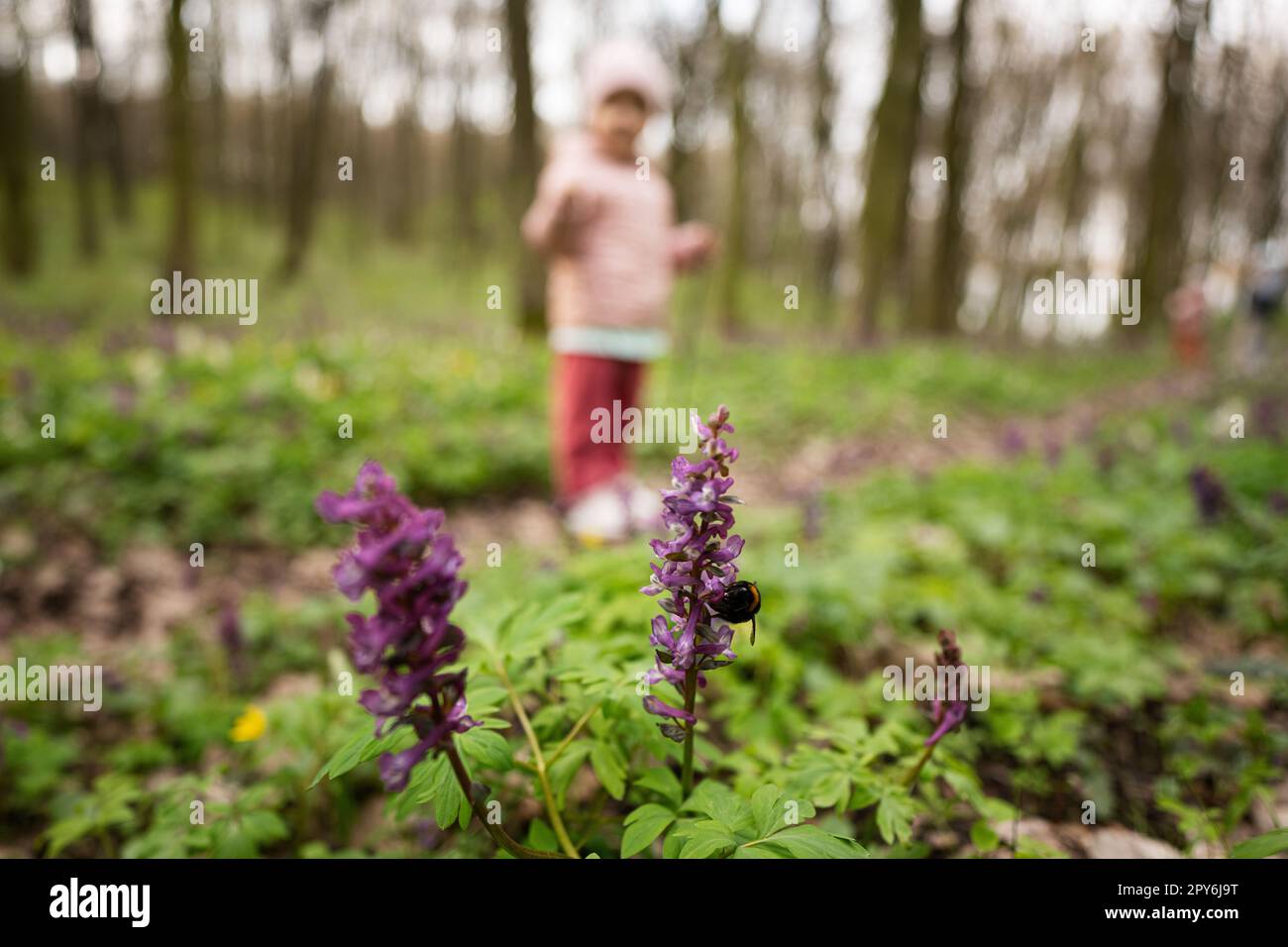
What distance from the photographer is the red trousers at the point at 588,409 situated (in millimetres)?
4199

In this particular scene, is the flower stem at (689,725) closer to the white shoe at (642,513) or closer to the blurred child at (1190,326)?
the white shoe at (642,513)

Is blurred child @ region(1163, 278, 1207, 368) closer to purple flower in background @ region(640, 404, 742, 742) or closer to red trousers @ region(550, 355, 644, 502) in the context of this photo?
red trousers @ region(550, 355, 644, 502)

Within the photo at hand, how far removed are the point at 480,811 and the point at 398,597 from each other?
354 mm

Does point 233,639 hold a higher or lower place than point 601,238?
lower

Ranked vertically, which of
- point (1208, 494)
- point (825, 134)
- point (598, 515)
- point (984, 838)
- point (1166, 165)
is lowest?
point (984, 838)

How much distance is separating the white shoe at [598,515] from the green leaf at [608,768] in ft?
8.35

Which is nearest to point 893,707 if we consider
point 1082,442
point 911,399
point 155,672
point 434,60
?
point 155,672

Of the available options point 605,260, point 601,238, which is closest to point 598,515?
point 605,260

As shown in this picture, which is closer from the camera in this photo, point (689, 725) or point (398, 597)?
point (398, 597)

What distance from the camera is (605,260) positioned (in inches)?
160

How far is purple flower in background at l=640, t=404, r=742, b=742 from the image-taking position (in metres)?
1.04

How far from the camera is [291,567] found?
13.8ft

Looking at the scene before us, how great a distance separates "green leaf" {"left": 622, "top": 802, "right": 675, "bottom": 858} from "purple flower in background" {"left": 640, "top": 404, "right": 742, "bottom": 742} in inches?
4.6

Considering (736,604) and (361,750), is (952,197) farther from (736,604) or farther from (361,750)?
(361,750)
